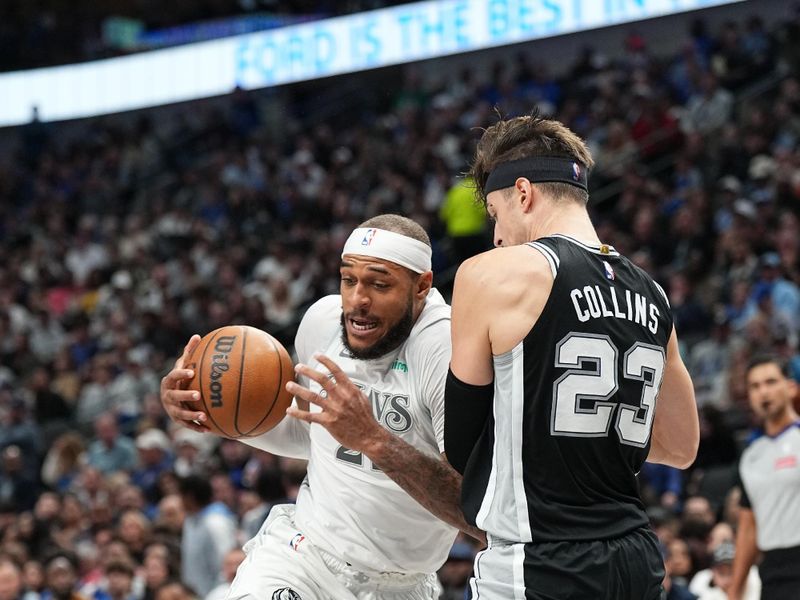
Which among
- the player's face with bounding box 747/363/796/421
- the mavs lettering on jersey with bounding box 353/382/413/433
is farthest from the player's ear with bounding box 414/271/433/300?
the player's face with bounding box 747/363/796/421

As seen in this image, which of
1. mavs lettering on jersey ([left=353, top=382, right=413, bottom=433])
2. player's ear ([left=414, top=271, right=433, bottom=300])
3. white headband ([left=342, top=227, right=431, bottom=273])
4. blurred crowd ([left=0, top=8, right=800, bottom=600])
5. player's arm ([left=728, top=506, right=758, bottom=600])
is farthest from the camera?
blurred crowd ([left=0, top=8, right=800, bottom=600])

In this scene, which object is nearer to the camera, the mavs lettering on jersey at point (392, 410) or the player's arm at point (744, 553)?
the mavs lettering on jersey at point (392, 410)

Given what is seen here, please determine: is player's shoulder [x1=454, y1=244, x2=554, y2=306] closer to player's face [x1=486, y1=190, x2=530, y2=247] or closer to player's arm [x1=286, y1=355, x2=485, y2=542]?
player's face [x1=486, y1=190, x2=530, y2=247]

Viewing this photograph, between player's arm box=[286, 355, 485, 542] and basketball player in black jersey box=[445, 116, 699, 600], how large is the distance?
0.87ft

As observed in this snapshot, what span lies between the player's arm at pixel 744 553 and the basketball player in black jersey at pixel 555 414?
305cm

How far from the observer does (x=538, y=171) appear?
3.55m

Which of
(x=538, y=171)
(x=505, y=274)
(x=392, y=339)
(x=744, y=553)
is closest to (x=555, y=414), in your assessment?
(x=505, y=274)

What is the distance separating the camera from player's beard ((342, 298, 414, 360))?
422 cm

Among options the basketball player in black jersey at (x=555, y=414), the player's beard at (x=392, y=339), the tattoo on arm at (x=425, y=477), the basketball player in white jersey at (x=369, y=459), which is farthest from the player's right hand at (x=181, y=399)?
the basketball player in black jersey at (x=555, y=414)

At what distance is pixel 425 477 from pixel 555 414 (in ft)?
2.07

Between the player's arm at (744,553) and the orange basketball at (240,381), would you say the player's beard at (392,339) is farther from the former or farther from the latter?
the player's arm at (744,553)

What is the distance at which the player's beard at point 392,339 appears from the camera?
4.22 meters

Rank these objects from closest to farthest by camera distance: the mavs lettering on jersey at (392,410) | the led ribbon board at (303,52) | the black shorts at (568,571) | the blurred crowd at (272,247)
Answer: the black shorts at (568,571)
the mavs lettering on jersey at (392,410)
the blurred crowd at (272,247)
the led ribbon board at (303,52)

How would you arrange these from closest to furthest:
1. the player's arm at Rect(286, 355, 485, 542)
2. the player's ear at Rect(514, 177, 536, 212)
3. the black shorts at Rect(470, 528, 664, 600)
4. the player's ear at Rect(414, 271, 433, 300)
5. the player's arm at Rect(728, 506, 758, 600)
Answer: the black shorts at Rect(470, 528, 664, 600) → the player's ear at Rect(514, 177, 536, 212) → the player's arm at Rect(286, 355, 485, 542) → the player's ear at Rect(414, 271, 433, 300) → the player's arm at Rect(728, 506, 758, 600)
